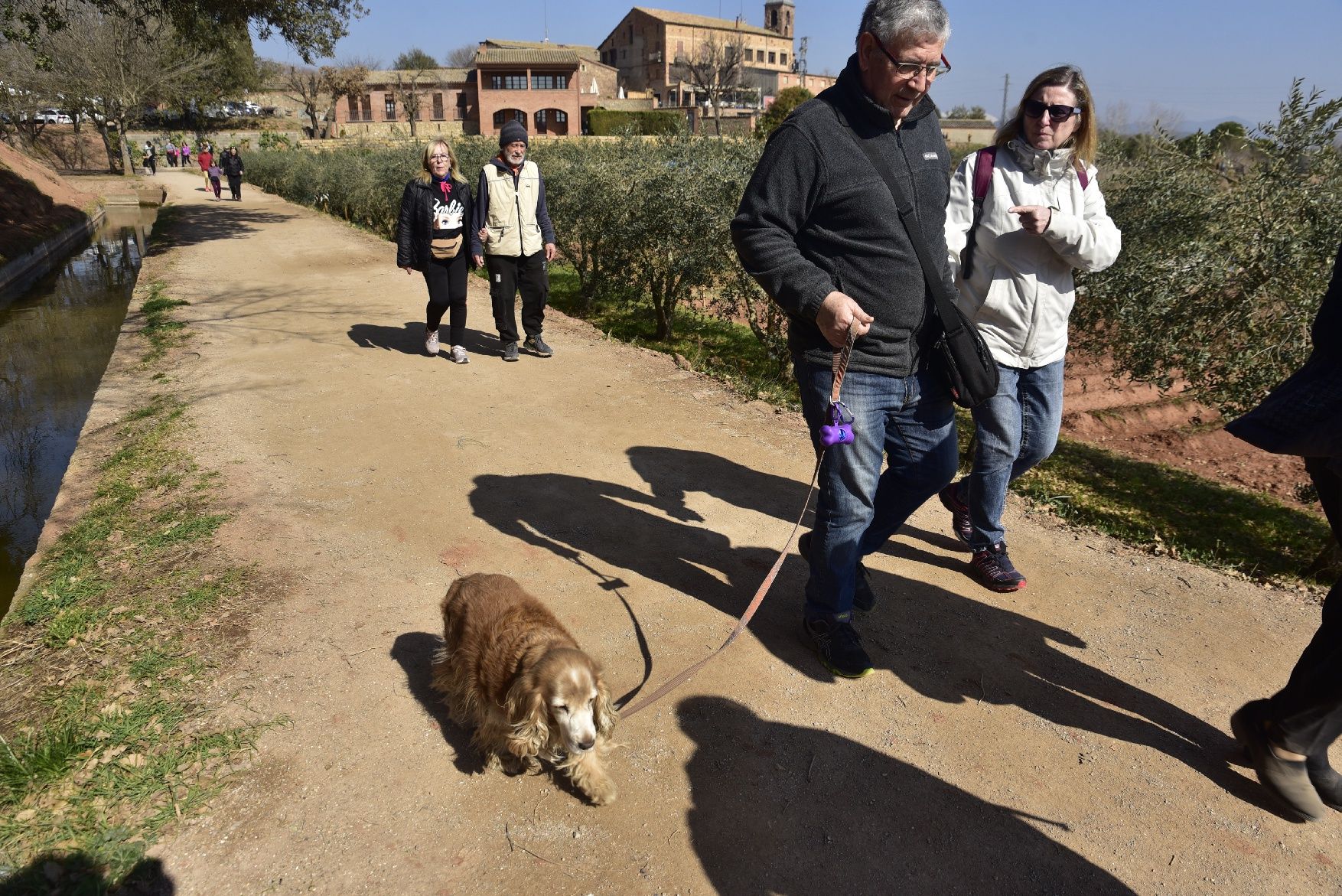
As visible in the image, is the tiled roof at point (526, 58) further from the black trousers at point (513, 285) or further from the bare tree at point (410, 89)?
the black trousers at point (513, 285)

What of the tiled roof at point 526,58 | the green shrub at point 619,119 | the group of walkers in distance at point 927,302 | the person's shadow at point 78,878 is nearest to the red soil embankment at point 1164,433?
the group of walkers in distance at point 927,302

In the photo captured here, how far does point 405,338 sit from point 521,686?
22.4ft

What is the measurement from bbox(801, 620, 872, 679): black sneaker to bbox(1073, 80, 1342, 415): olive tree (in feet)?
12.9

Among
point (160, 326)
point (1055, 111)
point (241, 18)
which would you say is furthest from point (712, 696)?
point (241, 18)

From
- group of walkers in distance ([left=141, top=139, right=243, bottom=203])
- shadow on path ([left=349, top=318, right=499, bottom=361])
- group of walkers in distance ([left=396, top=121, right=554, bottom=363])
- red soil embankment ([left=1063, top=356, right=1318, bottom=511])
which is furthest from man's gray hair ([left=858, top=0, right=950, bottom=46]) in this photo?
group of walkers in distance ([left=141, top=139, right=243, bottom=203])

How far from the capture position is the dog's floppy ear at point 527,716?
8.13 feet

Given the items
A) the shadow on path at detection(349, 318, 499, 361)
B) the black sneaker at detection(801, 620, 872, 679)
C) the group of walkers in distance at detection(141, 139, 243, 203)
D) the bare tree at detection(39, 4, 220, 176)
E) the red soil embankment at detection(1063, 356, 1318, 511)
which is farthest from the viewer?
the bare tree at detection(39, 4, 220, 176)

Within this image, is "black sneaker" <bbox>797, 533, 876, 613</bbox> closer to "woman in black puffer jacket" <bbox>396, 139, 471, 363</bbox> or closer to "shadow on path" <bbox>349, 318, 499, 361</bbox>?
"woman in black puffer jacket" <bbox>396, 139, 471, 363</bbox>

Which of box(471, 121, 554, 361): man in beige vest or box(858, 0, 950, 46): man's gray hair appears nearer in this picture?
box(858, 0, 950, 46): man's gray hair

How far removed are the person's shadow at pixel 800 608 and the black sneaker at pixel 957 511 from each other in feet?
0.65

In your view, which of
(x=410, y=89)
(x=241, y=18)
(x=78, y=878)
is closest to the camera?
(x=78, y=878)

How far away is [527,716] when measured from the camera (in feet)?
8.20

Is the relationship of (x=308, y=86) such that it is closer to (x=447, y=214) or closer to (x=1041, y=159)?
(x=447, y=214)

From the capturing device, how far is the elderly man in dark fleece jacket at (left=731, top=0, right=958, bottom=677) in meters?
2.74
